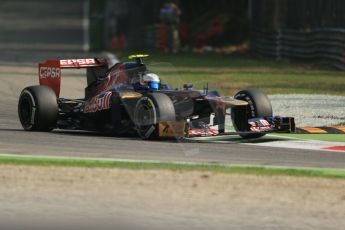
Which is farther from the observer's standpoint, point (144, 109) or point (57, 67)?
point (57, 67)

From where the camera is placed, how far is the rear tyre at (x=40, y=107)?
13.6m

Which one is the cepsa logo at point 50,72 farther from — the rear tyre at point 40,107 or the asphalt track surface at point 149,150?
the asphalt track surface at point 149,150

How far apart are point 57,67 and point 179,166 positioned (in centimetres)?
431

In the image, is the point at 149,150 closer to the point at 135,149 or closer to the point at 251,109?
the point at 135,149

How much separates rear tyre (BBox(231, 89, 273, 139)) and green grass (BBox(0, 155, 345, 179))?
2364mm

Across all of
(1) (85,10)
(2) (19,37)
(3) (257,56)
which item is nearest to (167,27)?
(3) (257,56)

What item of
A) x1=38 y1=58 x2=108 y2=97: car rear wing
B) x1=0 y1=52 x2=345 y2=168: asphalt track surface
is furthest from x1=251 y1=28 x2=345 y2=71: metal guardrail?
x1=0 y1=52 x2=345 y2=168: asphalt track surface

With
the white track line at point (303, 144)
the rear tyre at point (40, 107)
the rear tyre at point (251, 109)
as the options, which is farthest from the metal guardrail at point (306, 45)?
the rear tyre at point (40, 107)

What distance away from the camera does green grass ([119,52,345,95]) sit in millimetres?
21938

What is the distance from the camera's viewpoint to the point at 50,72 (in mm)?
14539

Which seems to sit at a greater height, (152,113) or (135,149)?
(152,113)

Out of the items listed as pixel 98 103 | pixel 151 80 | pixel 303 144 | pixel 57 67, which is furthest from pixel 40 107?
pixel 303 144

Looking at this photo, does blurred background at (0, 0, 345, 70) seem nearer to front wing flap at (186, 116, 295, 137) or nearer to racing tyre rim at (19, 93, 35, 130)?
racing tyre rim at (19, 93, 35, 130)

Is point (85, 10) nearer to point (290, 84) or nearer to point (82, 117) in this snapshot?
point (290, 84)
